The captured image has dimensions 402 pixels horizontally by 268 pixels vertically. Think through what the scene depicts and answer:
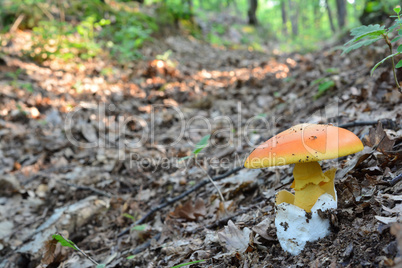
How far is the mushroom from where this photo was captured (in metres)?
1.47

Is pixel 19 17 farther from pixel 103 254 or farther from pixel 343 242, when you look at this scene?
pixel 343 242

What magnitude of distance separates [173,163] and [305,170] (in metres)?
2.98

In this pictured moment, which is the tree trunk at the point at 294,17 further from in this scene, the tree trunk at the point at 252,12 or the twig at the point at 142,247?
the twig at the point at 142,247

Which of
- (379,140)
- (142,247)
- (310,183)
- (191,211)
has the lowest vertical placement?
(142,247)

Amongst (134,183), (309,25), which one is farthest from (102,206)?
(309,25)

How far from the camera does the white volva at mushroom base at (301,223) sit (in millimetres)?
1675

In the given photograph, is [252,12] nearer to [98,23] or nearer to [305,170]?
[98,23]

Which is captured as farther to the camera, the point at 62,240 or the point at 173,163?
the point at 173,163

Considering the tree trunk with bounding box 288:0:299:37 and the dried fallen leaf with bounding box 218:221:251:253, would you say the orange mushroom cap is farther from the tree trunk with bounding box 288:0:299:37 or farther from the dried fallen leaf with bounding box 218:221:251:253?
the tree trunk with bounding box 288:0:299:37

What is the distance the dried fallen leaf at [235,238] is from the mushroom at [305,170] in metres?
0.33

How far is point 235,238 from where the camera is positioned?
6.84 feet

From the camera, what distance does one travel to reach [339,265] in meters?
1.46

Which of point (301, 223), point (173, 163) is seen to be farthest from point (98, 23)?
point (301, 223)

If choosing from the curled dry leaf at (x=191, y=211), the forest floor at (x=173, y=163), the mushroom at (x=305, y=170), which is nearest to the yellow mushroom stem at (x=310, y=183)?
the mushroom at (x=305, y=170)
